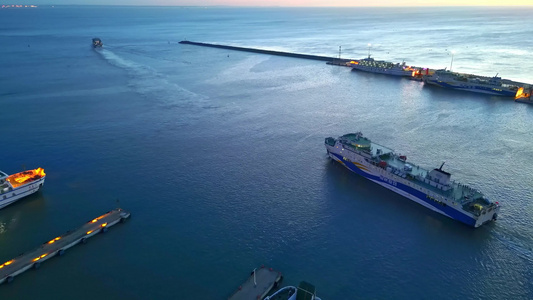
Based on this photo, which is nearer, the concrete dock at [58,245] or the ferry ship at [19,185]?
the concrete dock at [58,245]

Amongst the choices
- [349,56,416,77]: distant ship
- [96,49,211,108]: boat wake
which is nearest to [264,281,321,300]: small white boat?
[96,49,211,108]: boat wake

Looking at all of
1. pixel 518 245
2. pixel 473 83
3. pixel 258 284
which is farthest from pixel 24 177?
pixel 473 83

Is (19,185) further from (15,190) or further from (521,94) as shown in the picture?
(521,94)

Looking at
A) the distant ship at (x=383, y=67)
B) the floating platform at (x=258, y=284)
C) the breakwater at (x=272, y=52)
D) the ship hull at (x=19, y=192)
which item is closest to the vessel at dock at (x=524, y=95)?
the distant ship at (x=383, y=67)

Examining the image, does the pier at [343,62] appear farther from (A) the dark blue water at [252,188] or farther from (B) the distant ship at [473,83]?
(A) the dark blue water at [252,188]

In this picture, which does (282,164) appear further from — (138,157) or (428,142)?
(428,142)
